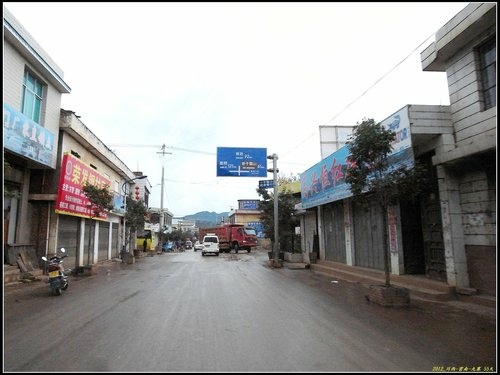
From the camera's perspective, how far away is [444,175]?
1049 cm

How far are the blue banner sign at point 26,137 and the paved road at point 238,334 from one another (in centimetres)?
588

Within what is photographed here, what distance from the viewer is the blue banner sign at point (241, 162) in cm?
2362

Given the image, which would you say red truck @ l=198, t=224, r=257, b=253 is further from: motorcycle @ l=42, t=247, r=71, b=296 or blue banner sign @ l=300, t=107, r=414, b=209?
motorcycle @ l=42, t=247, r=71, b=296

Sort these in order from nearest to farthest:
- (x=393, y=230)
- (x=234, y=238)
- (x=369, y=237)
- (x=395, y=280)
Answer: (x=395, y=280) < (x=393, y=230) < (x=369, y=237) < (x=234, y=238)

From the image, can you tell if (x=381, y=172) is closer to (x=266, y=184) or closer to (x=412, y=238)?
(x=412, y=238)

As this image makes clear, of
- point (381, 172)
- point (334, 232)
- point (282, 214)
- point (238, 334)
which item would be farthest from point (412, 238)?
point (282, 214)

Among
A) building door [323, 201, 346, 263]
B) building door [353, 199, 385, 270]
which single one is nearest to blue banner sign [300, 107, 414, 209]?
building door [323, 201, 346, 263]

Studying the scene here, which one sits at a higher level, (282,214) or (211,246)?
(282,214)

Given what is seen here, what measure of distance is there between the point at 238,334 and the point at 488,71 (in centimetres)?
930

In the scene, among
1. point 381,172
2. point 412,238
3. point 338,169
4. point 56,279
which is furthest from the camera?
point 338,169

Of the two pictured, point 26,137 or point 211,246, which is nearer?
point 26,137

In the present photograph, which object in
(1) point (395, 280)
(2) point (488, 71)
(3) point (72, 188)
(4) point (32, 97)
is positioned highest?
(4) point (32, 97)

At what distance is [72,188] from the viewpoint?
61.5ft

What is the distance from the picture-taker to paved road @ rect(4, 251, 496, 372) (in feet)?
15.8
